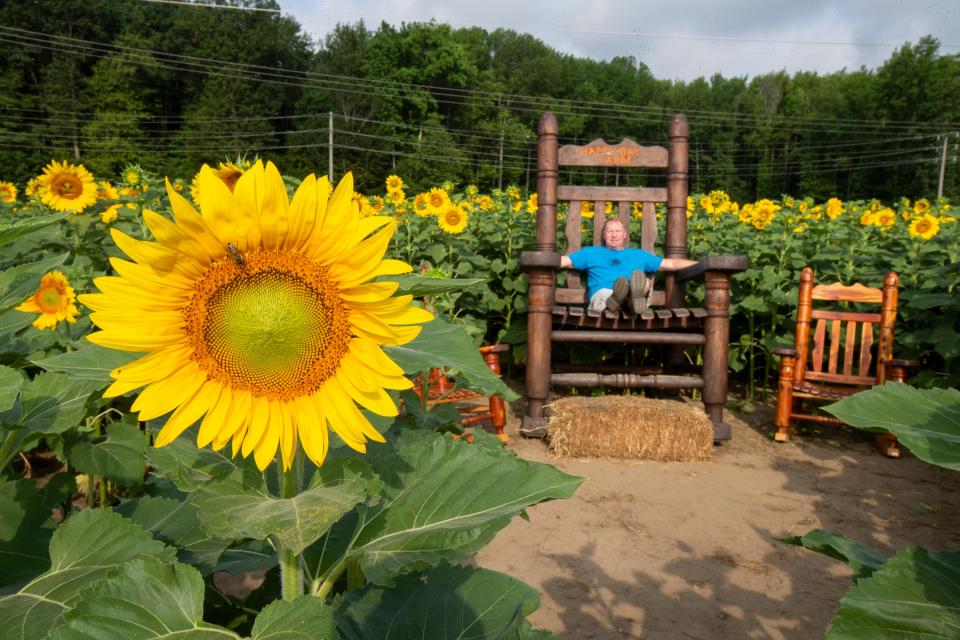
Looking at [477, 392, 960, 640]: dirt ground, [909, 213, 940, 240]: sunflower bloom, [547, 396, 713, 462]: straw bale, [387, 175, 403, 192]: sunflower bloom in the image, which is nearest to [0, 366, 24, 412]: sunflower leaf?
[477, 392, 960, 640]: dirt ground

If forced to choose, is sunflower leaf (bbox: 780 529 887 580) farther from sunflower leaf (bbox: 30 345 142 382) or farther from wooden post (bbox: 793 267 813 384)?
wooden post (bbox: 793 267 813 384)

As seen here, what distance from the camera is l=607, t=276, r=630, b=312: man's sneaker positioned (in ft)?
12.8

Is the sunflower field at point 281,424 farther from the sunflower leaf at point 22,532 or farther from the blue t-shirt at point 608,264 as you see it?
the blue t-shirt at point 608,264

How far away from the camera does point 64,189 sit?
343 centimetres

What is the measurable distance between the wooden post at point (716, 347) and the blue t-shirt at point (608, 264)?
0.65m

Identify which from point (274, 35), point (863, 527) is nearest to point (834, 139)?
point (274, 35)

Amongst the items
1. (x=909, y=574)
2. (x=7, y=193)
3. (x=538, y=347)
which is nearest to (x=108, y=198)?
(x=7, y=193)

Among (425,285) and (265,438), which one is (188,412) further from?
(425,285)

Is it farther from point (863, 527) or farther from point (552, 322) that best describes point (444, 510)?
point (552, 322)

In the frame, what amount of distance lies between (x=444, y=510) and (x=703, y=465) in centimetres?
321

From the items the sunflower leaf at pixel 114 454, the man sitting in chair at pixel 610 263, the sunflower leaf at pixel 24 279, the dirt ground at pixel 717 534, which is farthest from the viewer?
the man sitting in chair at pixel 610 263

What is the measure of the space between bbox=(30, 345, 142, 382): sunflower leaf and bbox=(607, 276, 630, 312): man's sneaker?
3.41 metres

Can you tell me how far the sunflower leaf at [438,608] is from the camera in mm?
792

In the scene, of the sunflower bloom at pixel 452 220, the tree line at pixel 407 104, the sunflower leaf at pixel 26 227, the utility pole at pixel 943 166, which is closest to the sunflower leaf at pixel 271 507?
the sunflower leaf at pixel 26 227
